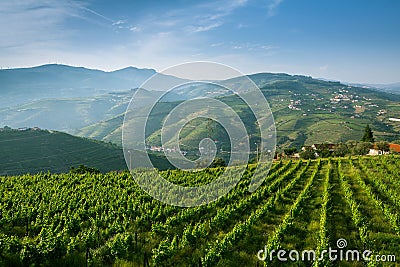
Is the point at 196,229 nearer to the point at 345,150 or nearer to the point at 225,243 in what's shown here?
the point at 225,243

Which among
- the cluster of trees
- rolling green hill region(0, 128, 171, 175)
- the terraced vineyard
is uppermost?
the terraced vineyard

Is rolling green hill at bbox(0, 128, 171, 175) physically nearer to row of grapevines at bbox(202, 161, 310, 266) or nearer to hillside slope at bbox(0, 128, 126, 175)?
hillside slope at bbox(0, 128, 126, 175)

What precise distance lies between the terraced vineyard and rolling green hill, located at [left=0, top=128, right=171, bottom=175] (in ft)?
213

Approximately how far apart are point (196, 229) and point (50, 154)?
95593 millimetres

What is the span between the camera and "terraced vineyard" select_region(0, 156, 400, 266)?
34.2 ft

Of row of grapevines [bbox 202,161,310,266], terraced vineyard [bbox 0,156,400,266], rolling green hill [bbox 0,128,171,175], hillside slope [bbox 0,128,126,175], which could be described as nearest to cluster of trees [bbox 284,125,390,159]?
terraced vineyard [bbox 0,156,400,266]

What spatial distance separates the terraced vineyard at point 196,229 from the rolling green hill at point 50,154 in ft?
213

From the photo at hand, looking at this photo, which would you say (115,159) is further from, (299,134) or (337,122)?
(337,122)

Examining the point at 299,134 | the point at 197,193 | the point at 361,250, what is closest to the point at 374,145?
the point at 197,193

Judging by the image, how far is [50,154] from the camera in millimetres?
96188

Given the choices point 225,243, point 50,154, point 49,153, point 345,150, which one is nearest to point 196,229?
point 225,243

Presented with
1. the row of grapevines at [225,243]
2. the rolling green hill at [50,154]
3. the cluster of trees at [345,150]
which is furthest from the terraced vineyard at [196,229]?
the rolling green hill at [50,154]

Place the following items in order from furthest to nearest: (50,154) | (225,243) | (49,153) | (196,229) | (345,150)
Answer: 1. (49,153)
2. (50,154)
3. (345,150)
4. (196,229)
5. (225,243)

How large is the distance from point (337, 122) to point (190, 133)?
8166 cm
